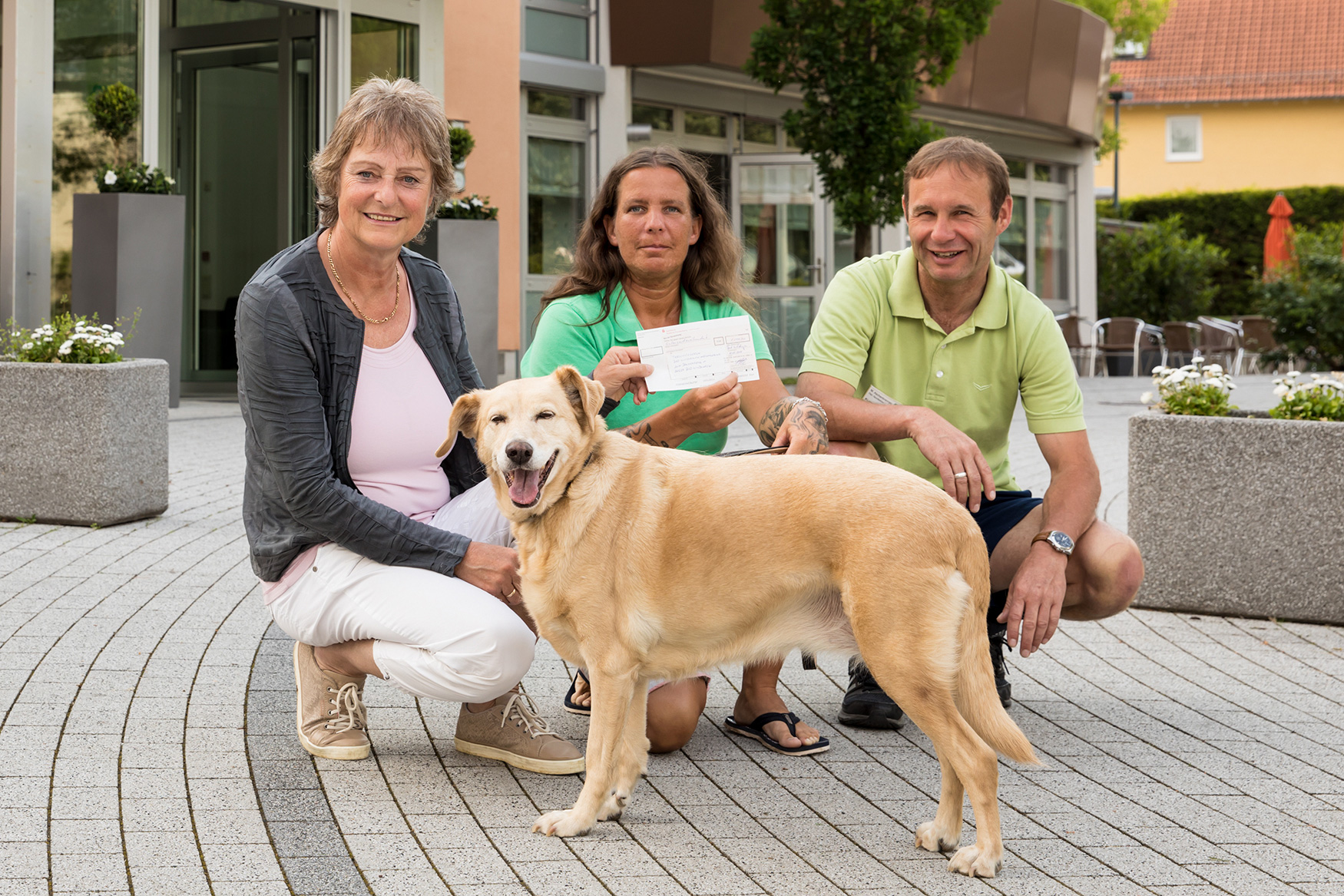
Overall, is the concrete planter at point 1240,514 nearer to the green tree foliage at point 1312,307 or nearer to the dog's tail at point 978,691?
the dog's tail at point 978,691

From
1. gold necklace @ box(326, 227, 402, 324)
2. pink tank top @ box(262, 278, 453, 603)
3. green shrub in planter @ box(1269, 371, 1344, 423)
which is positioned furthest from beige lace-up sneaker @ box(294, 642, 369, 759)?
Result: green shrub in planter @ box(1269, 371, 1344, 423)

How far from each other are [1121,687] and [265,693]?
10.4ft

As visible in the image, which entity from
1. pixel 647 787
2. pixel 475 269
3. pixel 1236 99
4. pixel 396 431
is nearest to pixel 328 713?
pixel 396 431

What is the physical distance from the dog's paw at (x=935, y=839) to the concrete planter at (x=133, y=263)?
10505mm

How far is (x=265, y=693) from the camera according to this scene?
4578 millimetres

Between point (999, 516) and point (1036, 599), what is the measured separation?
57 cm

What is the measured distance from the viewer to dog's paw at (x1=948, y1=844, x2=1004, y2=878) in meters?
3.20

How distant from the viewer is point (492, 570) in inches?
149

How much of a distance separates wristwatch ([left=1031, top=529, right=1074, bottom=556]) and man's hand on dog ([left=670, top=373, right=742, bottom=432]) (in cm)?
106

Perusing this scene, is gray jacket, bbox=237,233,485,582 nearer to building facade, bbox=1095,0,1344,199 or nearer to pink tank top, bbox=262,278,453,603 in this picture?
pink tank top, bbox=262,278,453,603

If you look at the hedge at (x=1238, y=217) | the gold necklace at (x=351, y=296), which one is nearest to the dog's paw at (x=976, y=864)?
the gold necklace at (x=351, y=296)

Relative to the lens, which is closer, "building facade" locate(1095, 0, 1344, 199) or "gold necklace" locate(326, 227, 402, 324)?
"gold necklace" locate(326, 227, 402, 324)

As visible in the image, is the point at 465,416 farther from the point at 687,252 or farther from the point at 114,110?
the point at 114,110

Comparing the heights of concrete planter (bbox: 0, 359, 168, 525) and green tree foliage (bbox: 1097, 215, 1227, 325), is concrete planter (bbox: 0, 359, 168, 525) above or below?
below
